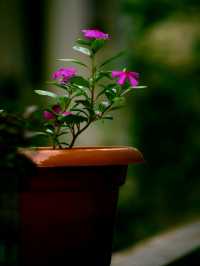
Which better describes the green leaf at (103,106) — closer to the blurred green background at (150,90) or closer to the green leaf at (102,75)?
the green leaf at (102,75)

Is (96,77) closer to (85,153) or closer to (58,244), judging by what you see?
(85,153)

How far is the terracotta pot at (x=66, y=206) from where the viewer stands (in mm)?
1776

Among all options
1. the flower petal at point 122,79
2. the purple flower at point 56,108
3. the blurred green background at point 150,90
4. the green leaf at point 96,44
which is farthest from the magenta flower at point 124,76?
the blurred green background at point 150,90

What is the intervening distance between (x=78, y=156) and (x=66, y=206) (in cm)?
16

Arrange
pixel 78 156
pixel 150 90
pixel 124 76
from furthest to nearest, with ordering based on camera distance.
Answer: pixel 150 90 < pixel 124 76 < pixel 78 156

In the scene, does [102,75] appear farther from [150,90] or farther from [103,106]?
[150,90]

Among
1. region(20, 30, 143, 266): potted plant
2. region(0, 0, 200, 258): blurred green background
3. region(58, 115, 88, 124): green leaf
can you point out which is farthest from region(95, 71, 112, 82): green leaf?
region(0, 0, 200, 258): blurred green background

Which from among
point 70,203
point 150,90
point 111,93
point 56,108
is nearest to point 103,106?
point 111,93

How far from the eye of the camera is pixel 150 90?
4621 mm

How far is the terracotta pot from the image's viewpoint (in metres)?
1.78

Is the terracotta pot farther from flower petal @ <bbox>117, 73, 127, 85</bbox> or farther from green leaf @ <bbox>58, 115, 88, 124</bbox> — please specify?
flower petal @ <bbox>117, 73, 127, 85</bbox>

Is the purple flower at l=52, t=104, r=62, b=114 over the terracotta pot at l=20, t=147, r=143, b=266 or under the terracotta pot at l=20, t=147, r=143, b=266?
over

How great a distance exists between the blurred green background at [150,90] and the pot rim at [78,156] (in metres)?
2.22

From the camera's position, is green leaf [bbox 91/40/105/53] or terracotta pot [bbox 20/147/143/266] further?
green leaf [bbox 91/40/105/53]
